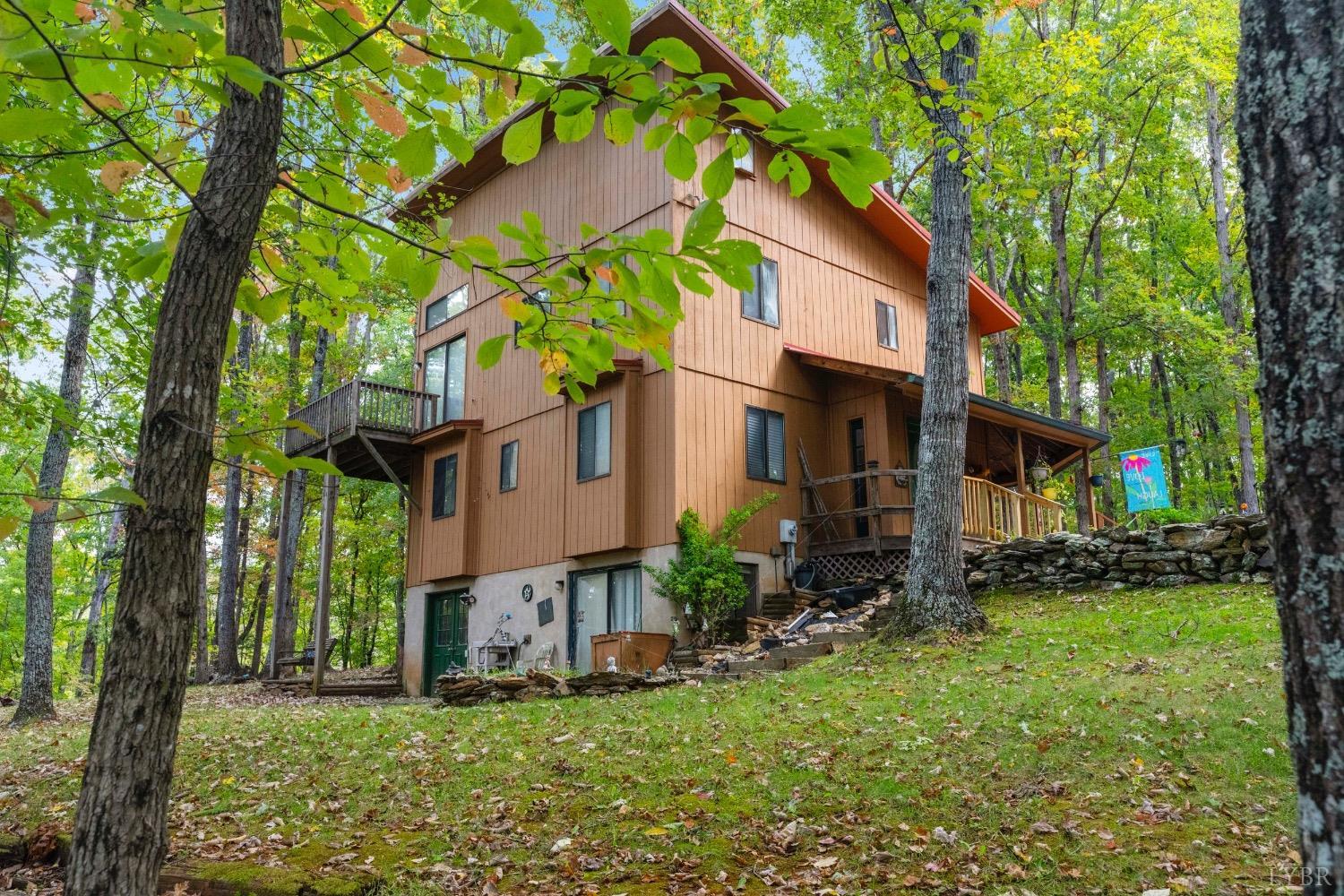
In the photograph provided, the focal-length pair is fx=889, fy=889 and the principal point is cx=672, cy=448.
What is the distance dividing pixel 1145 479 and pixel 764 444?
Answer: 7185mm

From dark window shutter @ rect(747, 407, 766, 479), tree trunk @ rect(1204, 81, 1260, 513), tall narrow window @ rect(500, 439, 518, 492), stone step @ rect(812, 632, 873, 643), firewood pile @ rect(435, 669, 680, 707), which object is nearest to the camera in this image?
firewood pile @ rect(435, 669, 680, 707)

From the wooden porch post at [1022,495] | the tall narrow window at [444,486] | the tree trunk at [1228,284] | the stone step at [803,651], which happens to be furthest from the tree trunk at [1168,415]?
the tall narrow window at [444,486]

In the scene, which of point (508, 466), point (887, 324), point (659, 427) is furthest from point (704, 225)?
point (887, 324)

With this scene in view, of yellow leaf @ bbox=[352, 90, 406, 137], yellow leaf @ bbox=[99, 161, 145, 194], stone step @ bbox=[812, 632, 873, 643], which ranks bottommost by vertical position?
stone step @ bbox=[812, 632, 873, 643]

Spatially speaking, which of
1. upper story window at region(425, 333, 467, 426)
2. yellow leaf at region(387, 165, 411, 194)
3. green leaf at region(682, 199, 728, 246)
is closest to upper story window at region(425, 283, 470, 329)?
upper story window at region(425, 333, 467, 426)

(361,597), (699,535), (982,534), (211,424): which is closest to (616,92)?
(211,424)

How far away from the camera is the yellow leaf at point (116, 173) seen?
8.00 feet

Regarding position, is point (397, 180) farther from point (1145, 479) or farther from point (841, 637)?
point (1145, 479)

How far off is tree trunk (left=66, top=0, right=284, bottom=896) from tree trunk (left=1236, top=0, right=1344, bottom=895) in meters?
2.61

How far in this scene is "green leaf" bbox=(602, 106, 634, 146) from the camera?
7.89ft

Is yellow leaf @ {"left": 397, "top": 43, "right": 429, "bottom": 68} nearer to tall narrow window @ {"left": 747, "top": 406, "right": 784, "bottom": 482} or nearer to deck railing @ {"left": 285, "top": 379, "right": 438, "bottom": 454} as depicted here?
tall narrow window @ {"left": 747, "top": 406, "right": 784, "bottom": 482}

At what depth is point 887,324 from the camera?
1875 centimetres

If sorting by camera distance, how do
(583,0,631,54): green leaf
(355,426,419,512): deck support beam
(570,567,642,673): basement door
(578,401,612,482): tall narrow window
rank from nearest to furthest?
(583,0,631,54): green leaf
(570,567,642,673): basement door
(578,401,612,482): tall narrow window
(355,426,419,512): deck support beam

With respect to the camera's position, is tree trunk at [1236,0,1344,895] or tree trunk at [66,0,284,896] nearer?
tree trunk at [1236,0,1344,895]
